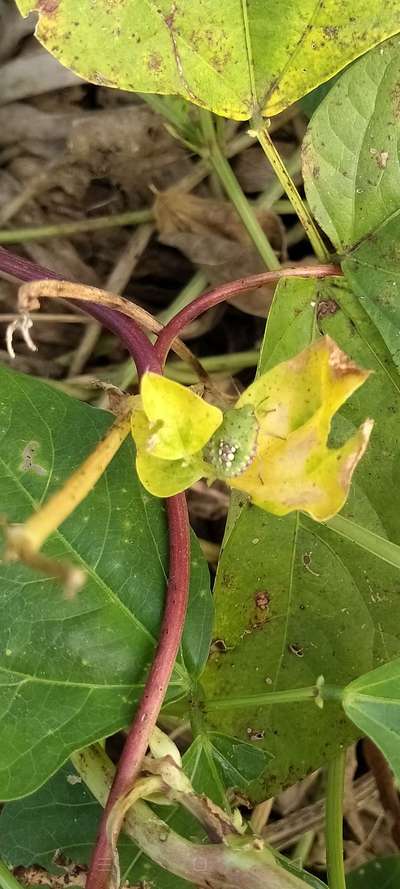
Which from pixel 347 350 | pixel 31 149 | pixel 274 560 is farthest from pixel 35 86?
pixel 274 560

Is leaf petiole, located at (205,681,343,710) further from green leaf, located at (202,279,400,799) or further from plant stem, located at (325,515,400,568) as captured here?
plant stem, located at (325,515,400,568)

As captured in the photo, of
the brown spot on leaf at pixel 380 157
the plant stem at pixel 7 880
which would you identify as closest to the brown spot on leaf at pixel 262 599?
the plant stem at pixel 7 880

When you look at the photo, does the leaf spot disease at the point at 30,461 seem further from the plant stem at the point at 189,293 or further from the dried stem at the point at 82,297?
the plant stem at the point at 189,293

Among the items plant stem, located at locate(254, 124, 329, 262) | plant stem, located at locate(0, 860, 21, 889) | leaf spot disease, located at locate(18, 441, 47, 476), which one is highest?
plant stem, located at locate(254, 124, 329, 262)

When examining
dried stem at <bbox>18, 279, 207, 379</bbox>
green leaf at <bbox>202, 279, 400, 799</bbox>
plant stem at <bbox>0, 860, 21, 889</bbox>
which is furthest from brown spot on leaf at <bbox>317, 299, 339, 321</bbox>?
plant stem at <bbox>0, 860, 21, 889</bbox>

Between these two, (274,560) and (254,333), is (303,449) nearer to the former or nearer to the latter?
(274,560)
